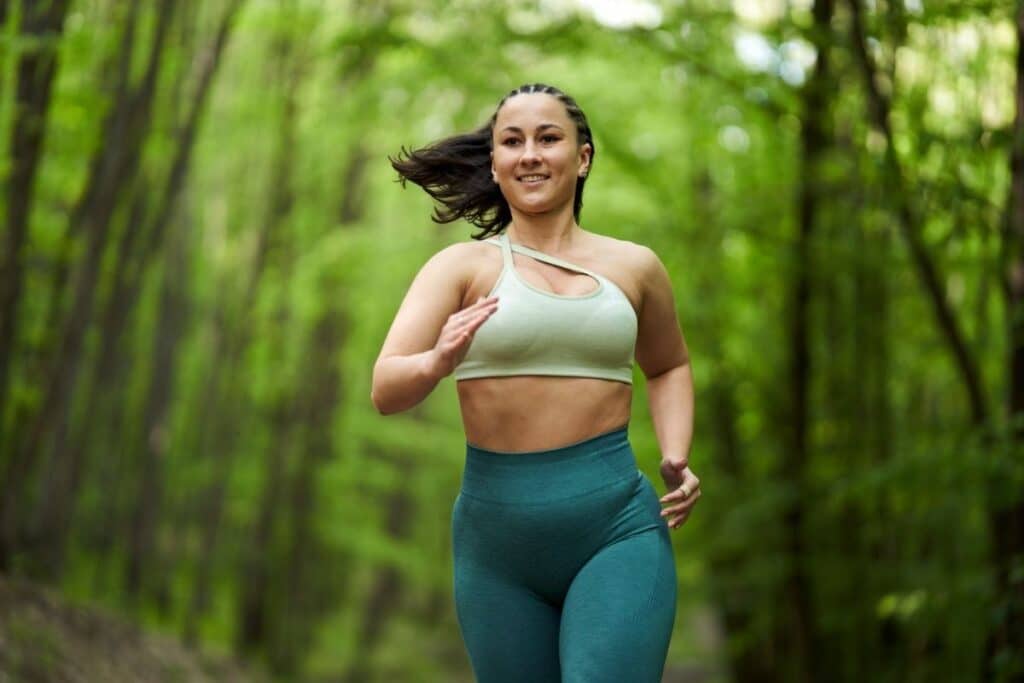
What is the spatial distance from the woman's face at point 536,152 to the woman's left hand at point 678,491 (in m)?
0.56

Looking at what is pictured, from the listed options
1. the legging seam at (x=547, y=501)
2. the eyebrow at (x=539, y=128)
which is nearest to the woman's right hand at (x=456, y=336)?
the legging seam at (x=547, y=501)

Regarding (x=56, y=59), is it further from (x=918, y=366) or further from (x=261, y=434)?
(x=261, y=434)

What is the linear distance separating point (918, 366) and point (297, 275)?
246 inches

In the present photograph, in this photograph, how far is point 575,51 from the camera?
697 centimetres

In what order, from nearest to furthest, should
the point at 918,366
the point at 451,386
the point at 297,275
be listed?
the point at 918,366
the point at 297,275
the point at 451,386

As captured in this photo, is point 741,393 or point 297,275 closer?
point 741,393

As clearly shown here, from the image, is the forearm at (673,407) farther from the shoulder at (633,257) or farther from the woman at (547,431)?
the shoulder at (633,257)

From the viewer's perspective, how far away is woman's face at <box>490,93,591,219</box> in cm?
Result: 255

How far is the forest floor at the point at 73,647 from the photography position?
6.43 m

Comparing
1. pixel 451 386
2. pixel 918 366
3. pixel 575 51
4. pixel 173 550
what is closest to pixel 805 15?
pixel 575 51

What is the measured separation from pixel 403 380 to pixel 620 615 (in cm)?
59

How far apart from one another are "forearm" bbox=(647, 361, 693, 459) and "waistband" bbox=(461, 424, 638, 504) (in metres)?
0.18

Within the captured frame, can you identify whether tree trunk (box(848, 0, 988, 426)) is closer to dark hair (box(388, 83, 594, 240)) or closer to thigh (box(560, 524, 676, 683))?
dark hair (box(388, 83, 594, 240))

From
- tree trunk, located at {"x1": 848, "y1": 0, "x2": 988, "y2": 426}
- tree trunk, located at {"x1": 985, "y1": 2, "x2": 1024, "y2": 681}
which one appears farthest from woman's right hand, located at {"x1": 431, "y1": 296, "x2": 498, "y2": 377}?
tree trunk, located at {"x1": 848, "y1": 0, "x2": 988, "y2": 426}
